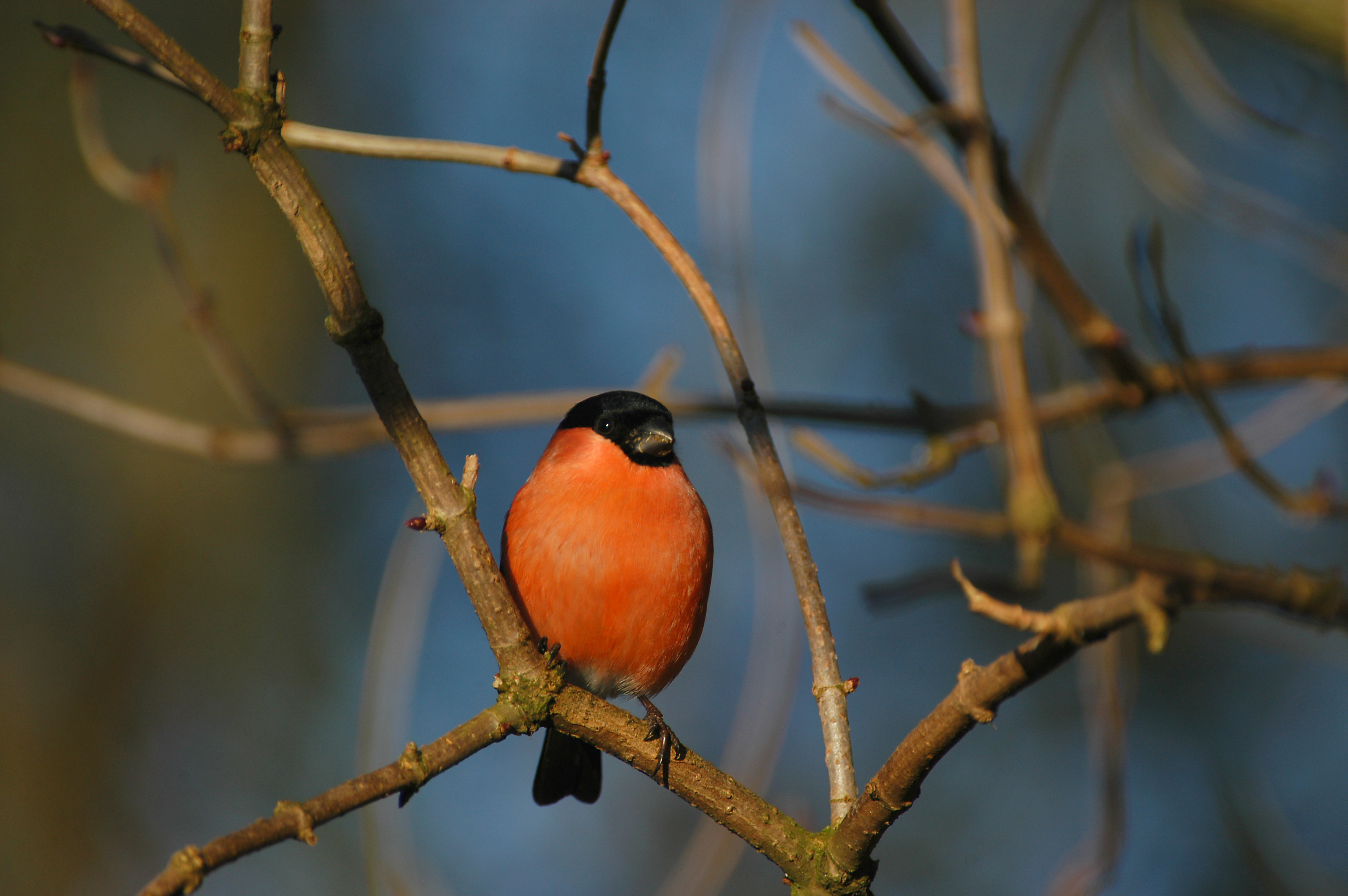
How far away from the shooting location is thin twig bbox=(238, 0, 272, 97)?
194 centimetres

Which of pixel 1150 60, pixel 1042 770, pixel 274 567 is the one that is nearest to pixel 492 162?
pixel 1150 60

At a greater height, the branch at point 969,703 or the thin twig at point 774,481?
the thin twig at point 774,481

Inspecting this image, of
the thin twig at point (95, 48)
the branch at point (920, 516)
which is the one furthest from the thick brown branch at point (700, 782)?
the thin twig at point (95, 48)

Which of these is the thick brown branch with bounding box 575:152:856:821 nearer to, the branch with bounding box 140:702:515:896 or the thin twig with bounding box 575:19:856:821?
the thin twig with bounding box 575:19:856:821

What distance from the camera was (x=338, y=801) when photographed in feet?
5.34

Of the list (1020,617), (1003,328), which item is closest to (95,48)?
(1003,328)

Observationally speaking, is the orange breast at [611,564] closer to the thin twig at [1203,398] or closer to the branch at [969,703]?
the branch at [969,703]

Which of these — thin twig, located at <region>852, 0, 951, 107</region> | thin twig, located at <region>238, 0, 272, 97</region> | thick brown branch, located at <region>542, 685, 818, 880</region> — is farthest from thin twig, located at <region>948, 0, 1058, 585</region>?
thin twig, located at <region>238, 0, 272, 97</region>

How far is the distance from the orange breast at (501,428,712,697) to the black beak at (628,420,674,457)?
0.06 metres

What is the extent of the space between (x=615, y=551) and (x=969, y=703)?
5.36 ft

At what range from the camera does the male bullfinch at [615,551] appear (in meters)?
3.10

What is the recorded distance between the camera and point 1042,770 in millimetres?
8977

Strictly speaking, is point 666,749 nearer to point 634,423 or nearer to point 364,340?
point 364,340

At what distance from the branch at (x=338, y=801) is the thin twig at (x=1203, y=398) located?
2027 mm
